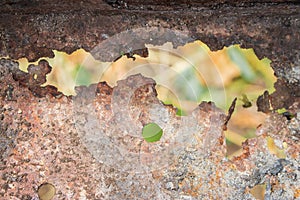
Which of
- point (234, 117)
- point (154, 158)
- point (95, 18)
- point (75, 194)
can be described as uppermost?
point (95, 18)

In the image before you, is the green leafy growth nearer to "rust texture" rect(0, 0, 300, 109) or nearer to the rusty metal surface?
the rusty metal surface

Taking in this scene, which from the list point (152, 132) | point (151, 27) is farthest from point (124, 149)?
point (151, 27)

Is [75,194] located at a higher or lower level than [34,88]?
lower

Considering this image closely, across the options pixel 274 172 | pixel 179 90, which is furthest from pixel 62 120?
pixel 274 172

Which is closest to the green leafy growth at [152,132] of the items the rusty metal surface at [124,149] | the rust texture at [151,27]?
the rusty metal surface at [124,149]

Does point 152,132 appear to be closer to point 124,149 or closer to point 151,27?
point 124,149

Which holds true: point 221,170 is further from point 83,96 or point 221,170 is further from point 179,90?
point 83,96
